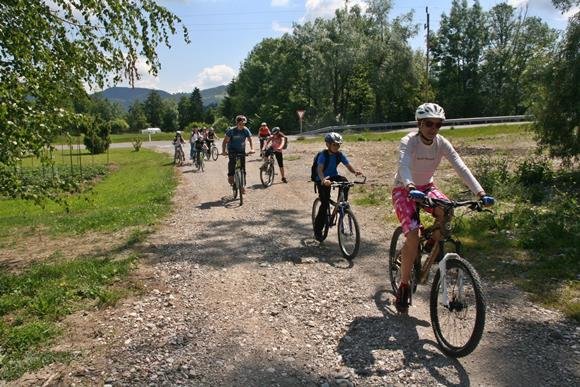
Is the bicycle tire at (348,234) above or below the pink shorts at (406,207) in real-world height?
below

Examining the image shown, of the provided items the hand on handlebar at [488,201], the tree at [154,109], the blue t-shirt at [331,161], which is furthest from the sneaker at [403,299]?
the tree at [154,109]

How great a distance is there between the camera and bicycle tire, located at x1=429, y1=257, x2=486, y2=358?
14.4ft

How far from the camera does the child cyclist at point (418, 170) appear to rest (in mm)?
5094

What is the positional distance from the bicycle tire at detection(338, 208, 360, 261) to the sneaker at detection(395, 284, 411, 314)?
2397 mm

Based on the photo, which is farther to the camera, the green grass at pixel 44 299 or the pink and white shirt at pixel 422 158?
the pink and white shirt at pixel 422 158

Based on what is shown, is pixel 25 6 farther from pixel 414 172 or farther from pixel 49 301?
pixel 414 172

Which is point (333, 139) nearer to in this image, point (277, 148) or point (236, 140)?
point (236, 140)

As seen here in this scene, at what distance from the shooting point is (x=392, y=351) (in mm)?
4984

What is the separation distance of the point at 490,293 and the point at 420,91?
6312 centimetres

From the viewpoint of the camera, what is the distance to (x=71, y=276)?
764 cm

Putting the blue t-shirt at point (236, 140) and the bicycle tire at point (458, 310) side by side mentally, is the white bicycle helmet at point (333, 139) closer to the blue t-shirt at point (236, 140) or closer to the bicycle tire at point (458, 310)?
the bicycle tire at point (458, 310)

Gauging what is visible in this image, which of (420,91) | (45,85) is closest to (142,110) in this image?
(420,91)

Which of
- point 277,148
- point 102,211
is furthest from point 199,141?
point 102,211

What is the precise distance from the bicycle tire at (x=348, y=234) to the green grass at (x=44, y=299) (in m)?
3.65
